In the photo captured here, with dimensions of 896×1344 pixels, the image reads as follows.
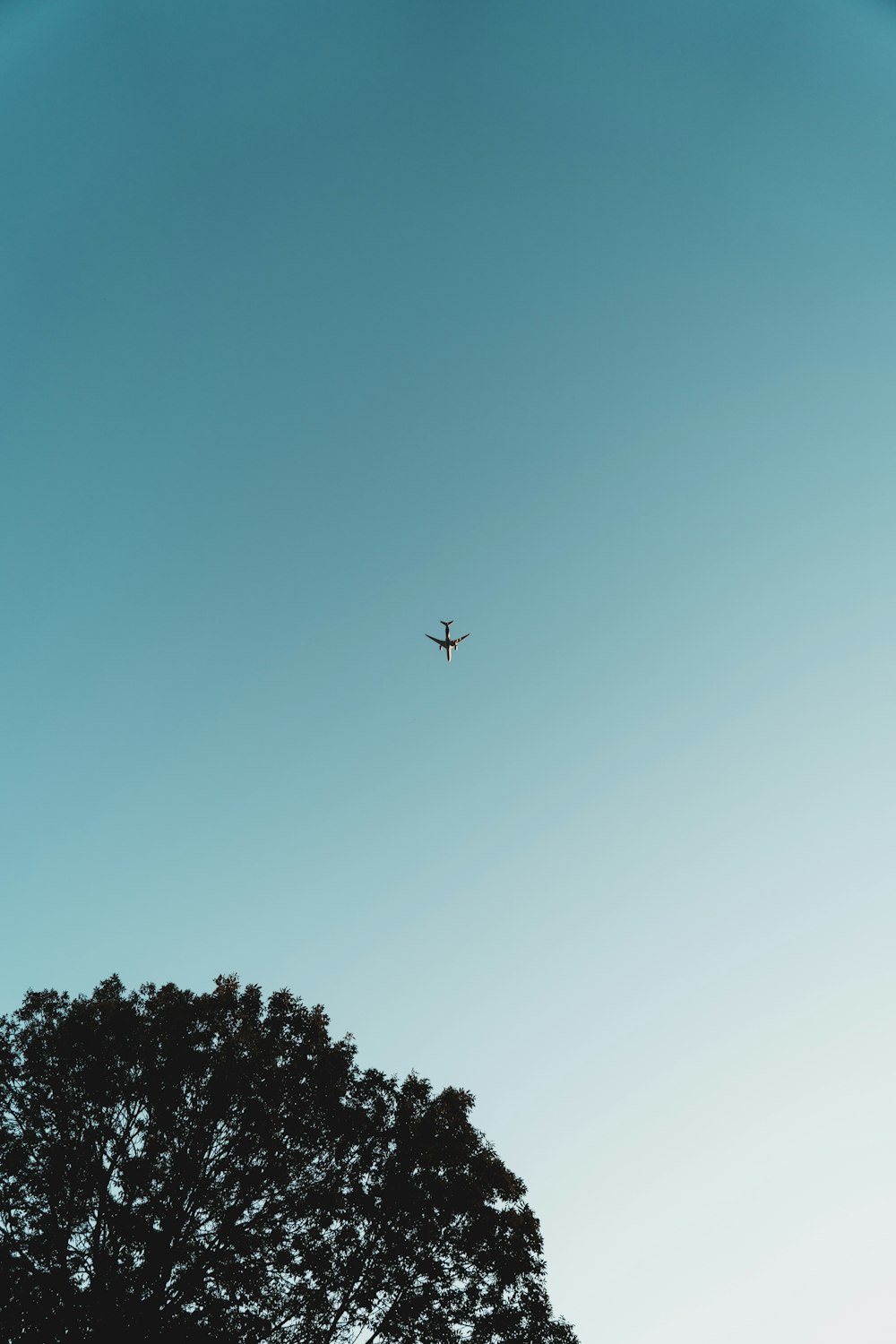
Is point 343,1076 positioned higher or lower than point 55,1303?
higher

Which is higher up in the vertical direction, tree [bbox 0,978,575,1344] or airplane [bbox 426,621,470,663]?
airplane [bbox 426,621,470,663]

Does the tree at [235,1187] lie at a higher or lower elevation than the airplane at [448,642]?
lower

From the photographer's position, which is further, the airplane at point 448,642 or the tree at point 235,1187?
the airplane at point 448,642

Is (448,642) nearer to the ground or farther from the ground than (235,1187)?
farther from the ground

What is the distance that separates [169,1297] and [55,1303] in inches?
77.2

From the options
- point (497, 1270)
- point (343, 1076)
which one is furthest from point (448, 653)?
point (497, 1270)

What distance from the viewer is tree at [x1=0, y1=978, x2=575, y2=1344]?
1405 cm

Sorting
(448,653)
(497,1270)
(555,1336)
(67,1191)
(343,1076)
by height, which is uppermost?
(448,653)

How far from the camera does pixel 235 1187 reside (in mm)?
15352

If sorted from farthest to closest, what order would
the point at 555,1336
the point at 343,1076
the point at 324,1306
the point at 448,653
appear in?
1. the point at 448,653
2. the point at 343,1076
3. the point at 555,1336
4. the point at 324,1306

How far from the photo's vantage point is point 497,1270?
15.8 metres

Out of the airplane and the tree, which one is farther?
the airplane

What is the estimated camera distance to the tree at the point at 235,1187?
1405 cm

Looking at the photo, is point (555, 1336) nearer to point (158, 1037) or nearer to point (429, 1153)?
point (429, 1153)
